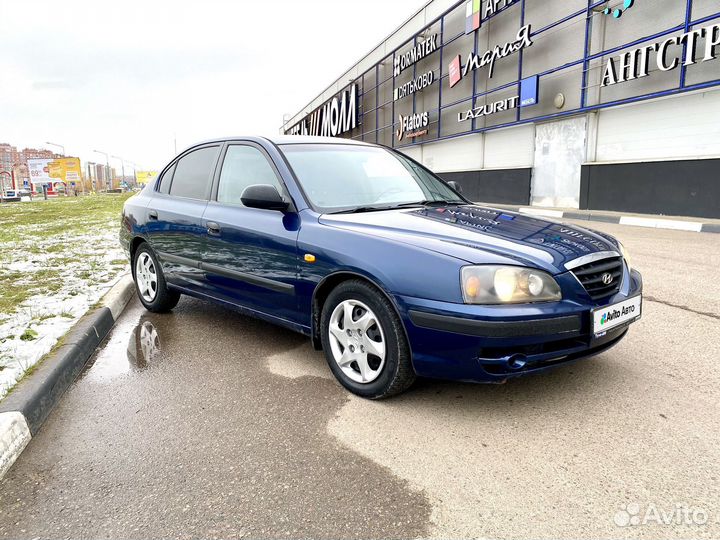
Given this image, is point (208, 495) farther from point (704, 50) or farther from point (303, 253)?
point (704, 50)

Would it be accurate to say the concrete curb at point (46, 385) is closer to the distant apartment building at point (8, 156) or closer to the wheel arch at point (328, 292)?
the wheel arch at point (328, 292)

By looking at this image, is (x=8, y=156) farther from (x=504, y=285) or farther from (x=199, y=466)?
(x=504, y=285)

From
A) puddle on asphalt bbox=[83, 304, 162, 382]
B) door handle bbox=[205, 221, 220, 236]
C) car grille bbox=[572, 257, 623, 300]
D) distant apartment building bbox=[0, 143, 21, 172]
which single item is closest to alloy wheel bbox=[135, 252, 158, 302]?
puddle on asphalt bbox=[83, 304, 162, 382]

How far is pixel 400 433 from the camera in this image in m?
2.48

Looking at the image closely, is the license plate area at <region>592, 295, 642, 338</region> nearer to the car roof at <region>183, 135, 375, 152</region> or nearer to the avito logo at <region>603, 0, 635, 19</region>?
the car roof at <region>183, 135, 375, 152</region>

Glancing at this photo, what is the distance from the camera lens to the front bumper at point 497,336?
7.77 feet

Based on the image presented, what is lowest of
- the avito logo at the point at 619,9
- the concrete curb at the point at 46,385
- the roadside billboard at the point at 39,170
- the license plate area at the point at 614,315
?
the concrete curb at the point at 46,385

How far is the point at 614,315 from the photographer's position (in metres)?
2.64

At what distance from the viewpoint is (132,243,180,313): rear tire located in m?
4.62

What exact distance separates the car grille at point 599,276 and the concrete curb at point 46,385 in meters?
2.75

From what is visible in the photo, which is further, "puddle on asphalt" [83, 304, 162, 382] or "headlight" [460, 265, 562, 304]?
"puddle on asphalt" [83, 304, 162, 382]

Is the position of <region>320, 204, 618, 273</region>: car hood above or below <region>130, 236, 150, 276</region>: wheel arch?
above

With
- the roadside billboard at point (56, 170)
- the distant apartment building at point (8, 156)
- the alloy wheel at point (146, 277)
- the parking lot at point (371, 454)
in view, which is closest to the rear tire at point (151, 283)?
the alloy wheel at point (146, 277)

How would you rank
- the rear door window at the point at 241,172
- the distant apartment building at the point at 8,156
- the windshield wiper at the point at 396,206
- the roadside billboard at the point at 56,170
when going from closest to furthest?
the windshield wiper at the point at 396,206 < the rear door window at the point at 241,172 < the roadside billboard at the point at 56,170 < the distant apartment building at the point at 8,156
